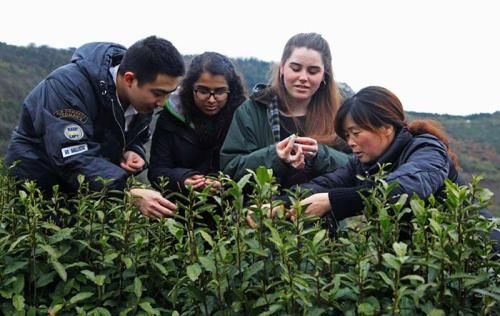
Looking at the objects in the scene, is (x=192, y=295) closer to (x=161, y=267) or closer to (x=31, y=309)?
(x=161, y=267)

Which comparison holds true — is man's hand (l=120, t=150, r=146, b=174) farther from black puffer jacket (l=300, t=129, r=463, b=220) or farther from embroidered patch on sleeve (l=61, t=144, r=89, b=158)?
black puffer jacket (l=300, t=129, r=463, b=220)

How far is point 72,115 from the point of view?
3.16m

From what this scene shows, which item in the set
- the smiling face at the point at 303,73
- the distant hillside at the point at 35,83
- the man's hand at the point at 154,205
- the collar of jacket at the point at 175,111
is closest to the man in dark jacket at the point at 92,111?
the collar of jacket at the point at 175,111

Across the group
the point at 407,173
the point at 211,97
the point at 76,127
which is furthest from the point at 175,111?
the point at 407,173

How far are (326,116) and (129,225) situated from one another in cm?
183

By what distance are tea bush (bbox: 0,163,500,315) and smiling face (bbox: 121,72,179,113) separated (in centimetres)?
107

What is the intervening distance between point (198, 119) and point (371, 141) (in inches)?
49.2

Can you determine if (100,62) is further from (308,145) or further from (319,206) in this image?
(319,206)

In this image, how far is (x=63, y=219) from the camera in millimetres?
2475

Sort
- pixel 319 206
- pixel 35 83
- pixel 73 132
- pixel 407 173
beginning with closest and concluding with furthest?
pixel 407 173
pixel 319 206
pixel 73 132
pixel 35 83

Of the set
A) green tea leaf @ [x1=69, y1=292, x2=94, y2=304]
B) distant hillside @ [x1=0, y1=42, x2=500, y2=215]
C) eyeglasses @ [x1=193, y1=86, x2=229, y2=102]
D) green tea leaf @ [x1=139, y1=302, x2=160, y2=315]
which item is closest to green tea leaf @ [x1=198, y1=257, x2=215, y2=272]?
green tea leaf @ [x1=139, y1=302, x2=160, y2=315]

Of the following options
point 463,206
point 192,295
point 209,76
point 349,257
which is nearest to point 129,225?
point 192,295

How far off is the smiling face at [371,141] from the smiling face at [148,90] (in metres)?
1.00

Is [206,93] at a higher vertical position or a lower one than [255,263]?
higher
